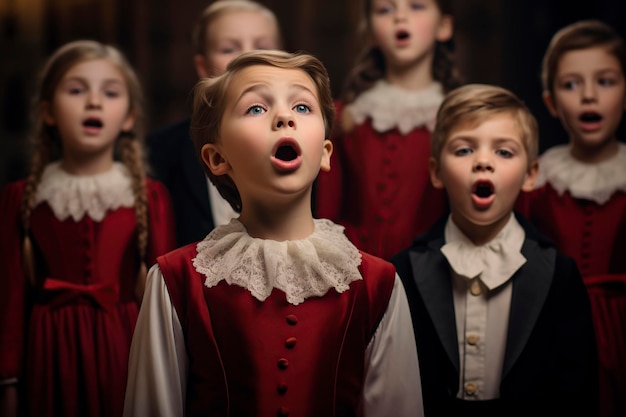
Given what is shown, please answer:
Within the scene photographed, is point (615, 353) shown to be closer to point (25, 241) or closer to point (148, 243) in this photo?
point (148, 243)

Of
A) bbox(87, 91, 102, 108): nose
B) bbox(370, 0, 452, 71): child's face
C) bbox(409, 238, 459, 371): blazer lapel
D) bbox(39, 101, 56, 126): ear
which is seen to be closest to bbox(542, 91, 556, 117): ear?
bbox(370, 0, 452, 71): child's face

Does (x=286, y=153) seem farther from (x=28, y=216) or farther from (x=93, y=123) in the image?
(x=28, y=216)

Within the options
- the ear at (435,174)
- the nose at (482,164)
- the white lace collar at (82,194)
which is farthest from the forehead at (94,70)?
the nose at (482,164)

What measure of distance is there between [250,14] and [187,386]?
116 cm

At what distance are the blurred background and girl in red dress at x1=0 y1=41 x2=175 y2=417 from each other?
0.67 m

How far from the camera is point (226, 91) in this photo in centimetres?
184

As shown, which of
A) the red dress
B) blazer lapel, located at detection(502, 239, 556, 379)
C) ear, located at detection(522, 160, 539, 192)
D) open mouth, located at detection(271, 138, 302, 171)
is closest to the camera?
open mouth, located at detection(271, 138, 302, 171)

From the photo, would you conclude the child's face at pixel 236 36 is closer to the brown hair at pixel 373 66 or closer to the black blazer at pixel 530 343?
the brown hair at pixel 373 66

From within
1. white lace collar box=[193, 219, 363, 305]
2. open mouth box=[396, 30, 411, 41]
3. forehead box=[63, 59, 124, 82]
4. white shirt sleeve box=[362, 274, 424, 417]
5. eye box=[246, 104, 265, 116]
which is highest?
open mouth box=[396, 30, 411, 41]

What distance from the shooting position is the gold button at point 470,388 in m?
2.02

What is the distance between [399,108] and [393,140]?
0.10 metres

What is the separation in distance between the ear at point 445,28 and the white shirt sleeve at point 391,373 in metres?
1.01

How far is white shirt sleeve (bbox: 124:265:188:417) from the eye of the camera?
1769 mm

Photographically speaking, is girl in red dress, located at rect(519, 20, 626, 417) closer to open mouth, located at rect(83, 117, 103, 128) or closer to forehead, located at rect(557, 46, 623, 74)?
forehead, located at rect(557, 46, 623, 74)
